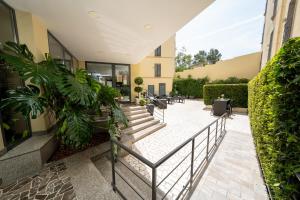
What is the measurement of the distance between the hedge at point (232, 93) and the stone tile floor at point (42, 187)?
958 centimetres

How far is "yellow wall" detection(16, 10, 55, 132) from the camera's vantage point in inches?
92.5

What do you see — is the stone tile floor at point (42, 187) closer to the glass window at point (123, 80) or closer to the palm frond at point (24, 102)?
the palm frond at point (24, 102)

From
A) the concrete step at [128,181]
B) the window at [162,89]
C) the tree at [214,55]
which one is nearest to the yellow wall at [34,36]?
the concrete step at [128,181]

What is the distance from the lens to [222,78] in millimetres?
13859

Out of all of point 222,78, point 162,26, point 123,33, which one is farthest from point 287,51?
point 222,78

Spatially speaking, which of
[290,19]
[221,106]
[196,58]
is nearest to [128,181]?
[290,19]

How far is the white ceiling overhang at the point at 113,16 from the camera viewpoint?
6.83 feet

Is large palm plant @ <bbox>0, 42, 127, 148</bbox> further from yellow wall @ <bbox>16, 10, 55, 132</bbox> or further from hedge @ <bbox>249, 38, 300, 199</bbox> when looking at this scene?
hedge @ <bbox>249, 38, 300, 199</bbox>

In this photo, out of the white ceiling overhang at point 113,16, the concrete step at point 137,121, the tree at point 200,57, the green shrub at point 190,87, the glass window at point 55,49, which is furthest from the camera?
the tree at point 200,57

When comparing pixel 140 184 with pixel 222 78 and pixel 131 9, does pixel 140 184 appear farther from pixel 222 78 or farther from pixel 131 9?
pixel 222 78

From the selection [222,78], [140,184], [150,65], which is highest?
[150,65]

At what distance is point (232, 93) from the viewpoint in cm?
844

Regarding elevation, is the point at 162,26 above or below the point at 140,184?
above

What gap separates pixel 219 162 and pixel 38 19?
5.12 m
